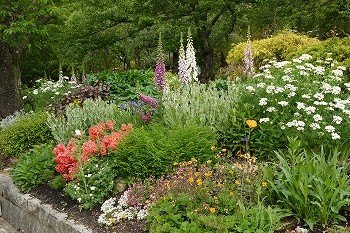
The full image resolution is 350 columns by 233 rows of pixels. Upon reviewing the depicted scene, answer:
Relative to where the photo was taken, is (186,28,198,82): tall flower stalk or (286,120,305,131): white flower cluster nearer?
(286,120,305,131): white flower cluster

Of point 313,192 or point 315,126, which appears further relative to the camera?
point 315,126

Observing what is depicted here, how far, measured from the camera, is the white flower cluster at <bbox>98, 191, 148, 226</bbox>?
13.1 ft

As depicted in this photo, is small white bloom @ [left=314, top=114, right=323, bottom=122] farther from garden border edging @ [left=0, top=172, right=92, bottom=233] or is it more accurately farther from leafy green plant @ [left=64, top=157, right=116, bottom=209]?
garden border edging @ [left=0, top=172, right=92, bottom=233]

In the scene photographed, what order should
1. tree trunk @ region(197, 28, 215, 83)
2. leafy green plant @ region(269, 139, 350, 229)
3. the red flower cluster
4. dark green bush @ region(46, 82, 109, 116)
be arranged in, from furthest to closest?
1. tree trunk @ region(197, 28, 215, 83)
2. dark green bush @ region(46, 82, 109, 116)
3. the red flower cluster
4. leafy green plant @ region(269, 139, 350, 229)

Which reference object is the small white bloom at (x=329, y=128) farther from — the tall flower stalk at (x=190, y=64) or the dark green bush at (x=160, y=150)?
the tall flower stalk at (x=190, y=64)

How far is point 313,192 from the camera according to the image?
3.39 meters

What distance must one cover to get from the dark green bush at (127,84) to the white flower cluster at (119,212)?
4.33 meters

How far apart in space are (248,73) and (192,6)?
6.42m

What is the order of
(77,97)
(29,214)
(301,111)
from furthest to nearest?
(77,97) < (29,214) < (301,111)

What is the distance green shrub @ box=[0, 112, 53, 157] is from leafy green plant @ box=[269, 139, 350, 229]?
4.79 meters

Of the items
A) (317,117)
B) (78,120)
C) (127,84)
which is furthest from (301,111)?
(127,84)

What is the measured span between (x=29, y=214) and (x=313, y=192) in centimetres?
366

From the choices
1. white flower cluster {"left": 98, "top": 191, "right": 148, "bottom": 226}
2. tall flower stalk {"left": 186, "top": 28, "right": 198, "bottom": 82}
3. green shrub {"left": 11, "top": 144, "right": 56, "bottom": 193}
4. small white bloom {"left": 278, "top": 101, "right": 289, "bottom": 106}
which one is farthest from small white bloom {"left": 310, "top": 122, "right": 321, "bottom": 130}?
green shrub {"left": 11, "top": 144, "right": 56, "bottom": 193}

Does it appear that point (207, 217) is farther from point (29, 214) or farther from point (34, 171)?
point (34, 171)
